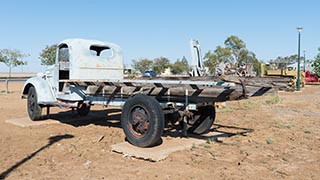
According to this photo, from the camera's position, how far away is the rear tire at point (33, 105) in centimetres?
962

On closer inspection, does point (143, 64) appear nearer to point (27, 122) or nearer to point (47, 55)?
point (47, 55)

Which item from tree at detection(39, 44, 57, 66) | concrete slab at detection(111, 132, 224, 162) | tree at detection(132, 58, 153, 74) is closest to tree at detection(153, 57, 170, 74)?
tree at detection(132, 58, 153, 74)

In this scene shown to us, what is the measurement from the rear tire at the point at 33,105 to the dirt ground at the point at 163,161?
2.00 ft

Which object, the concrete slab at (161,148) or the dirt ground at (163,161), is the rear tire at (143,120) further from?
the dirt ground at (163,161)

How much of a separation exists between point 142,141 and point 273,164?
90.2 inches

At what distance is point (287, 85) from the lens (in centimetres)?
579

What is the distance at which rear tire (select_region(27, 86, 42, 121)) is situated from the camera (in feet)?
31.6

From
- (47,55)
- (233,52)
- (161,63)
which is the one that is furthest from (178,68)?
(47,55)

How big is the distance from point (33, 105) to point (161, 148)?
199 inches

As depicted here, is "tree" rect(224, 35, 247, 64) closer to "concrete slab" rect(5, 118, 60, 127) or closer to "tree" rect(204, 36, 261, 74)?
"tree" rect(204, 36, 261, 74)

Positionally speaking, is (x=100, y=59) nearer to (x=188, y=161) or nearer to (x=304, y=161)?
(x=188, y=161)

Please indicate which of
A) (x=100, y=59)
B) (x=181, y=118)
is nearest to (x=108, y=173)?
(x=181, y=118)

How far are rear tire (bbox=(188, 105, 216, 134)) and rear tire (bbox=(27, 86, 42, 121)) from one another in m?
4.45

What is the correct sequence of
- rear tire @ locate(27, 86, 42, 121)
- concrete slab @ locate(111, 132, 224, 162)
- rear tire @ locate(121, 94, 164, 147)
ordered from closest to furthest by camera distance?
concrete slab @ locate(111, 132, 224, 162), rear tire @ locate(121, 94, 164, 147), rear tire @ locate(27, 86, 42, 121)
